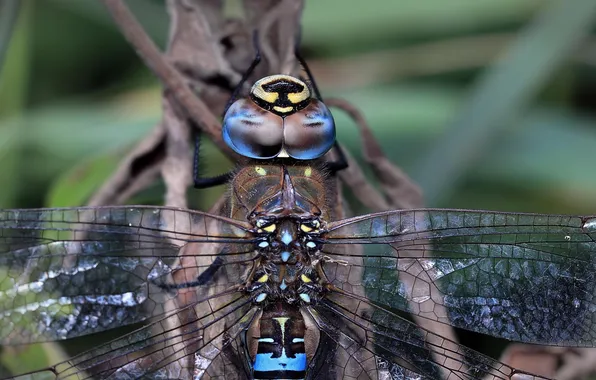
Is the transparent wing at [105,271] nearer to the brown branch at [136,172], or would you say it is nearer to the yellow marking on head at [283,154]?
the yellow marking on head at [283,154]

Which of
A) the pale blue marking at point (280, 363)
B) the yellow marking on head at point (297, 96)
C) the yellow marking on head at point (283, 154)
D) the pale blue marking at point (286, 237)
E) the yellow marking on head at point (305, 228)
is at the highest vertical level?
the yellow marking on head at point (297, 96)

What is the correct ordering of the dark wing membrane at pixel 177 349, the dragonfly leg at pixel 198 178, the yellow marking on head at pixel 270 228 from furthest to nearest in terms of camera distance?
the dragonfly leg at pixel 198 178 → the yellow marking on head at pixel 270 228 → the dark wing membrane at pixel 177 349

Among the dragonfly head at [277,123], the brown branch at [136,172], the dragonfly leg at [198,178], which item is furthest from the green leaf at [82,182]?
the dragonfly head at [277,123]

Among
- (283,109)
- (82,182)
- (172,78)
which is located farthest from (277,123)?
(82,182)

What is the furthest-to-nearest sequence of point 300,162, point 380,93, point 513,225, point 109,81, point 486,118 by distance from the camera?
point 109,81, point 380,93, point 486,118, point 300,162, point 513,225

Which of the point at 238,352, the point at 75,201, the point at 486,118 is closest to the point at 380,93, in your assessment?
the point at 486,118

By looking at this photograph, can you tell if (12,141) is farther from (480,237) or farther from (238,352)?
(480,237)

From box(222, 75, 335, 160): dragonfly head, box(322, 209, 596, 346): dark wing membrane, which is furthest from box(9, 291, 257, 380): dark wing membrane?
box(222, 75, 335, 160): dragonfly head
